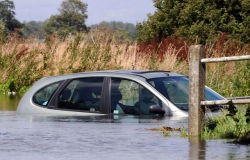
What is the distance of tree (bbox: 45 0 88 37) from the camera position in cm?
12862

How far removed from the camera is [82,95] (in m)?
15.1

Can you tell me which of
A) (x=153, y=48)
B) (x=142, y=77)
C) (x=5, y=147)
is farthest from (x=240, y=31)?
(x=5, y=147)

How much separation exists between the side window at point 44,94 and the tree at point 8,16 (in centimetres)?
10956

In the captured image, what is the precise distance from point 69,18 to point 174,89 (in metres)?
118

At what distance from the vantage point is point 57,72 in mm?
31016

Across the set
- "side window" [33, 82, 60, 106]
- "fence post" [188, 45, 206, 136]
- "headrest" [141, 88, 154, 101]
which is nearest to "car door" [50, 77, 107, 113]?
"side window" [33, 82, 60, 106]

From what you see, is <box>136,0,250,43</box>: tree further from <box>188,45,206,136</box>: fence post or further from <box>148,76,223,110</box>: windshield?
<box>188,45,206,136</box>: fence post

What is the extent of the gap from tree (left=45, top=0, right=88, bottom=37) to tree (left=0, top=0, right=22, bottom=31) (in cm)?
477

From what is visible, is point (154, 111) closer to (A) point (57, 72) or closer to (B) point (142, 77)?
(B) point (142, 77)

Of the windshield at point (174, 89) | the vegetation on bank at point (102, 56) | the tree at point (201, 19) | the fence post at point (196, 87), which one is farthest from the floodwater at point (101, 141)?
the tree at point (201, 19)

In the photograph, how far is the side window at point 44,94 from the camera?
1571 cm

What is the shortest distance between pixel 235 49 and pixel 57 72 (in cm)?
632

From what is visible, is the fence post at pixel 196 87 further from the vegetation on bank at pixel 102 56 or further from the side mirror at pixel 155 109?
the vegetation on bank at pixel 102 56

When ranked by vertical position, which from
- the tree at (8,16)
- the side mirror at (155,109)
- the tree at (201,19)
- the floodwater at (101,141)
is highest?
the tree at (8,16)
